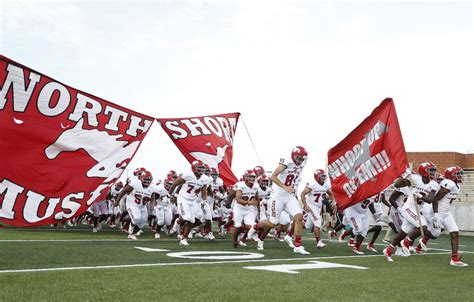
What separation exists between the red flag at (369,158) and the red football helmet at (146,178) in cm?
563

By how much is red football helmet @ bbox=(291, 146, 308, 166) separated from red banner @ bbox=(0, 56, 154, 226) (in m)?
3.20

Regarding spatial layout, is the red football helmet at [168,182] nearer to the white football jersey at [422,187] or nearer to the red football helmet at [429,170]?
the white football jersey at [422,187]

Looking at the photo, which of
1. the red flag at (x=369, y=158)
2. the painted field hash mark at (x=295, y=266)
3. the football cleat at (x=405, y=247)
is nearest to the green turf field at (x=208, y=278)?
the painted field hash mark at (x=295, y=266)

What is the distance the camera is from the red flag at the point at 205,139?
51.0 ft

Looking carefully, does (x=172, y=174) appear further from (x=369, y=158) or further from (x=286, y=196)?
(x=369, y=158)

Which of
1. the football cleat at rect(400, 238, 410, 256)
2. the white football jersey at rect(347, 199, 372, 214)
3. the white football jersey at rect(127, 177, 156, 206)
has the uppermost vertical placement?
the white football jersey at rect(127, 177, 156, 206)

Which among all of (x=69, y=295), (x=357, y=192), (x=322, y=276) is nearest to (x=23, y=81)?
(x=69, y=295)

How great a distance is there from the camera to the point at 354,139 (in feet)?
35.2

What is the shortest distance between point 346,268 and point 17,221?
4690mm

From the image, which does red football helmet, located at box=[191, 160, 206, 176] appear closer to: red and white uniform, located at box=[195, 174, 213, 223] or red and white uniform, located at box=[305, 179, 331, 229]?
red and white uniform, located at box=[195, 174, 213, 223]

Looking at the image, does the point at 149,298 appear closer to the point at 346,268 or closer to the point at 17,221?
the point at 17,221

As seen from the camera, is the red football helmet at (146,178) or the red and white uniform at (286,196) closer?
the red and white uniform at (286,196)

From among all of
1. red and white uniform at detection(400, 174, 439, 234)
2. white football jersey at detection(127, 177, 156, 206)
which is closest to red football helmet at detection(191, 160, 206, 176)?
white football jersey at detection(127, 177, 156, 206)

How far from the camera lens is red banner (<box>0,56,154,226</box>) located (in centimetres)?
768
